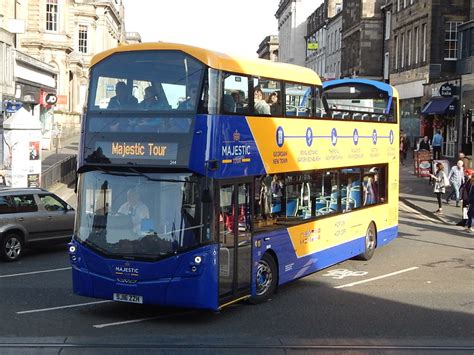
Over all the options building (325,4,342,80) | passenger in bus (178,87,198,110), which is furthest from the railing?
building (325,4,342,80)

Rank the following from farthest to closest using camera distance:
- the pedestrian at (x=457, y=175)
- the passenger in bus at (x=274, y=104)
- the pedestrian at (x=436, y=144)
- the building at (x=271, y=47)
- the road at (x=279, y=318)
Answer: the building at (x=271, y=47) < the pedestrian at (x=436, y=144) < the pedestrian at (x=457, y=175) < the passenger in bus at (x=274, y=104) < the road at (x=279, y=318)

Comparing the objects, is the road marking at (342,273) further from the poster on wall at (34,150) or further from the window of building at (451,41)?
the window of building at (451,41)

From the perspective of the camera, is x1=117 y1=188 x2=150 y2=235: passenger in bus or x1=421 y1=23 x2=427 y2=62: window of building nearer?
x1=117 y1=188 x2=150 y2=235: passenger in bus

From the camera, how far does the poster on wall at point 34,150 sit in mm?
23094

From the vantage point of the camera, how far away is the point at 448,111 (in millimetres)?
42469

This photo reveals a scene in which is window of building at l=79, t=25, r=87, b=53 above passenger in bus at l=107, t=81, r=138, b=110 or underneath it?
above

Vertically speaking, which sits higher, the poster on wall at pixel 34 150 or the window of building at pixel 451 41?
the window of building at pixel 451 41

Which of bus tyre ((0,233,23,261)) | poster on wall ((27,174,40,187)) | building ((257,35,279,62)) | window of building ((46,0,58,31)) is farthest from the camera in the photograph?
building ((257,35,279,62))

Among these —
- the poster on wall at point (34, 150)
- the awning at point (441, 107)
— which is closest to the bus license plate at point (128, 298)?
the poster on wall at point (34, 150)

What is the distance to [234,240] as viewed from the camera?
10.3m

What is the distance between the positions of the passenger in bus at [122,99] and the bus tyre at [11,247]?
22.2 ft

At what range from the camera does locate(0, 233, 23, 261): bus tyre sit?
15539 mm

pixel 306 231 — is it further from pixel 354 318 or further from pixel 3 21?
pixel 3 21

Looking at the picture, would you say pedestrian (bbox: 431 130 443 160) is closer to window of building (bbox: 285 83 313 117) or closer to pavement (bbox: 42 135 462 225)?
pavement (bbox: 42 135 462 225)
